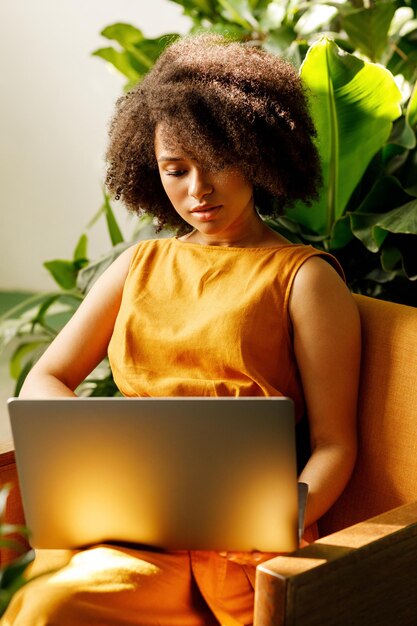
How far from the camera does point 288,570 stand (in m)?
1.04

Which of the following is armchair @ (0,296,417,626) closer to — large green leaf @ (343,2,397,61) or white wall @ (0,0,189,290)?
large green leaf @ (343,2,397,61)

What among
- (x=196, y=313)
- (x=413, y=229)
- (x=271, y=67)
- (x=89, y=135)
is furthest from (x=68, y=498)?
(x=89, y=135)

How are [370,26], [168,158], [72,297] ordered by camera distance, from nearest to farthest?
[168,158], [370,26], [72,297]

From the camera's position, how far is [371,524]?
1172 mm

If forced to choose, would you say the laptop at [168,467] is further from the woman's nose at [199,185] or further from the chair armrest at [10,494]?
the woman's nose at [199,185]

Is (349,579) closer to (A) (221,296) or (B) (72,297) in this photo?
(A) (221,296)

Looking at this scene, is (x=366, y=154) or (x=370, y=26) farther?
(x=370, y=26)

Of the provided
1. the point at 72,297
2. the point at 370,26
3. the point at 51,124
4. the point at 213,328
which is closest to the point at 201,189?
the point at 213,328

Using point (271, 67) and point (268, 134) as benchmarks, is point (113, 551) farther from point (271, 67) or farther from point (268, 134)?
point (271, 67)

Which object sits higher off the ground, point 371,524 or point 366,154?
point 366,154

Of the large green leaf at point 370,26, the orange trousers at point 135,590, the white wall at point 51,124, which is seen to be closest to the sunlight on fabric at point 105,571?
the orange trousers at point 135,590

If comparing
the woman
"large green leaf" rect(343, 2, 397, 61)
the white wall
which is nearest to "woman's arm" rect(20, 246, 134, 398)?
the woman

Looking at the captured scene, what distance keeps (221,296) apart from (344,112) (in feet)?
2.16

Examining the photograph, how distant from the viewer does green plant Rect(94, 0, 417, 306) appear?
188cm
